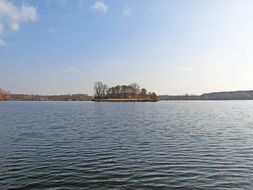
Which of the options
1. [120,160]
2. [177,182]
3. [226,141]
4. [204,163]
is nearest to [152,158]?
[120,160]

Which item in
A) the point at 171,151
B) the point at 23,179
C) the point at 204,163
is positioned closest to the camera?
the point at 23,179

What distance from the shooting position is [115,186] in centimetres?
1494

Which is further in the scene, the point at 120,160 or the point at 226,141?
the point at 226,141

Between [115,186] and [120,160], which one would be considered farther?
[120,160]

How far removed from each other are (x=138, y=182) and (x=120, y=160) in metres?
5.60

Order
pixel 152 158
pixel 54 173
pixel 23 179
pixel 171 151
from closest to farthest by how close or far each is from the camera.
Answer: pixel 23 179, pixel 54 173, pixel 152 158, pixel 171 151

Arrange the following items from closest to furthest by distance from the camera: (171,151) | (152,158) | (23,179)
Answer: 1. (23,179)
2. (152,158)
3. (171,151)

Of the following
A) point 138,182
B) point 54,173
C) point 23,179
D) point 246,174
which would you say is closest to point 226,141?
point 246,174

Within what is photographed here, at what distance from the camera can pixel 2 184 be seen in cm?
1539

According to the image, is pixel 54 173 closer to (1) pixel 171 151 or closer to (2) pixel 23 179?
(2) pixel 23 179

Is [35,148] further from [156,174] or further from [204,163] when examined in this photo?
[204,163]

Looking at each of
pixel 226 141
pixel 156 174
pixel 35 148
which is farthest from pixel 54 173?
pixel 226 141

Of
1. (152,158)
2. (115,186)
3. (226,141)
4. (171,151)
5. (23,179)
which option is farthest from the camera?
(226,141)

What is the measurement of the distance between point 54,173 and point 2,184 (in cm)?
313
